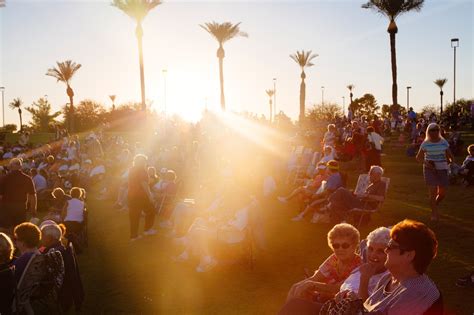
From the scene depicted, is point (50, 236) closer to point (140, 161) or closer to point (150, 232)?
point (140, 161)

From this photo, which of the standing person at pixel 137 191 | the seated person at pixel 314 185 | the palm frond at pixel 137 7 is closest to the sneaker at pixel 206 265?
the standing person at pixel 137 191

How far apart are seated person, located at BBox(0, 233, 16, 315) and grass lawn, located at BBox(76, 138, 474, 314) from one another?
1578 mm

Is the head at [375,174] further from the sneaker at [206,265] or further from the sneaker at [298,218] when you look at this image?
the sneaker at [206,265]

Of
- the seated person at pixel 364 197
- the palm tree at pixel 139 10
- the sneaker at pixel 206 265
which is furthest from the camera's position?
the palm tree at pixel 139 10

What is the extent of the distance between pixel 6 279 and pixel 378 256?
3655 millimetres

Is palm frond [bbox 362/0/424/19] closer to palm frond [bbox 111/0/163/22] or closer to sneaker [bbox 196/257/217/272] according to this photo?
palm frond [bbox 111/0/163/22]

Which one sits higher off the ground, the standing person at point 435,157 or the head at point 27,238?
the standing person at point 435,157

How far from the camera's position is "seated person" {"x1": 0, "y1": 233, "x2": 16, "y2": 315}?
4.97 m

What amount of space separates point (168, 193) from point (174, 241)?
1.99 m

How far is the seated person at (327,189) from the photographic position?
10883mm

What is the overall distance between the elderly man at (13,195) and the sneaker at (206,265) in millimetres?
3695

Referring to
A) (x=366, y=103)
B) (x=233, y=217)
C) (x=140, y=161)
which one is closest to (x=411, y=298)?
(x=233, y=217)

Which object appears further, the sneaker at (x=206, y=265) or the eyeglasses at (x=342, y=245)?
the sneaker at (x=206, y=265)

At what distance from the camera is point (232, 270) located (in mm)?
8078
